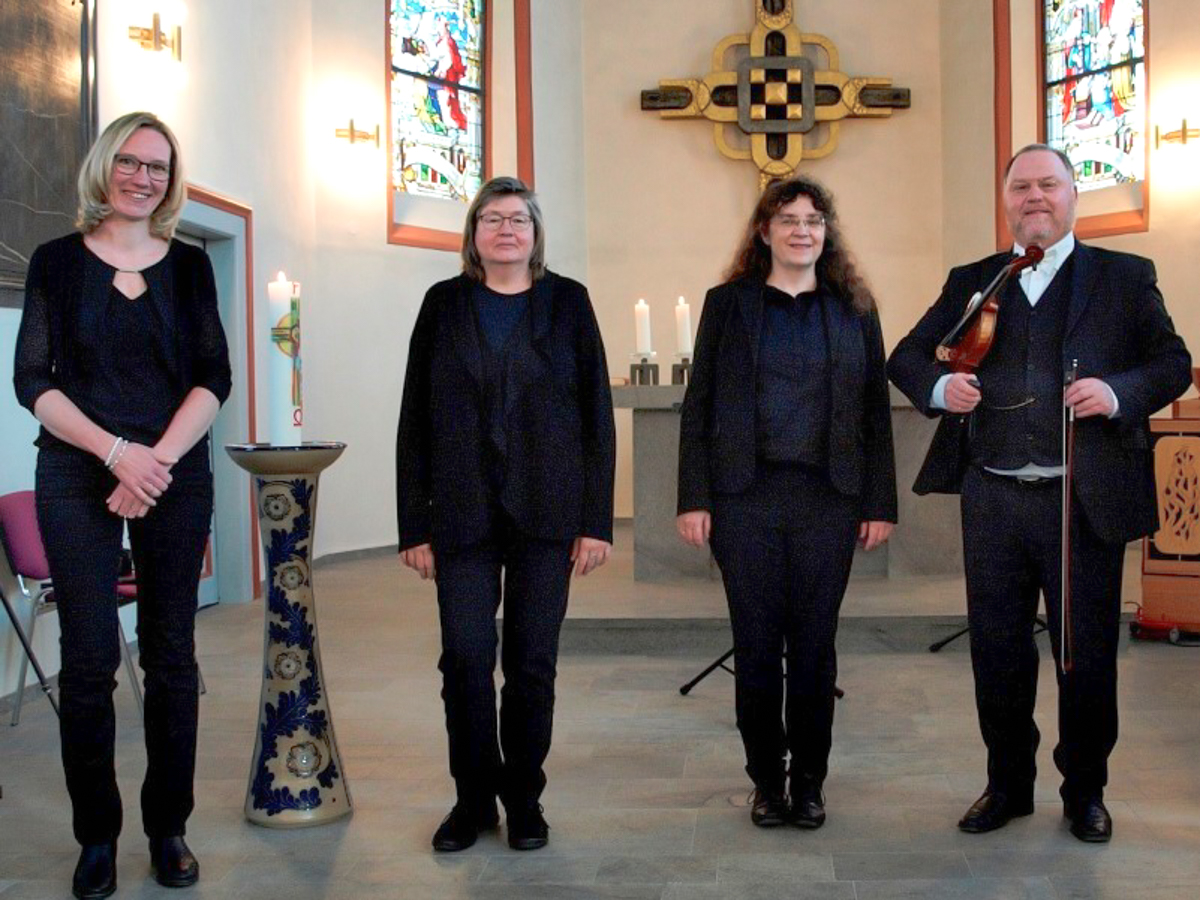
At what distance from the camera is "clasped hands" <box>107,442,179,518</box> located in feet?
9.46

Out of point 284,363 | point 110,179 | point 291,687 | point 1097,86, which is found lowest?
point 291,687

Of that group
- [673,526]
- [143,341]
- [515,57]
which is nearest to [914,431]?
[673,526]

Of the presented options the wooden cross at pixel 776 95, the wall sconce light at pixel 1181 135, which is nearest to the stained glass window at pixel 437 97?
the wooden cross at pixel 776 95

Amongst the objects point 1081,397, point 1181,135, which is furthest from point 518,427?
point 1181,135

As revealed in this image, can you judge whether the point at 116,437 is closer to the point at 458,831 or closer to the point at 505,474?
the point at 505,474

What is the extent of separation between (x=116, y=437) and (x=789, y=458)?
1475 mm

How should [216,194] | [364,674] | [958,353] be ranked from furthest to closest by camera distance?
[216,194] < [364,674] < [958,353]

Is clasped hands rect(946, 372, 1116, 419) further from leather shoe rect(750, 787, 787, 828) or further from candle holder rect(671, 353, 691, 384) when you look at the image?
candle holder rect(671, 353, 691, 384)

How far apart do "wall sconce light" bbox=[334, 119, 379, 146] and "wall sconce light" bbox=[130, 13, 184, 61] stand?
246 cm

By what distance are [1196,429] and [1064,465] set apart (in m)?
3.18

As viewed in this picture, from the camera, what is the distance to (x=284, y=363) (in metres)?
3.20

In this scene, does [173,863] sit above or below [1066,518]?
below

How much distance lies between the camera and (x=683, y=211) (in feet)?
36.9

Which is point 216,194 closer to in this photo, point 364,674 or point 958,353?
point 364,674
